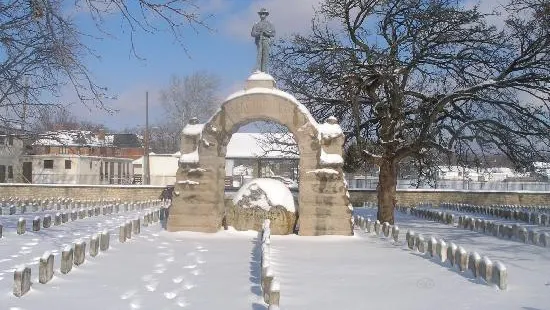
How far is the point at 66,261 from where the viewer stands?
9984 mm

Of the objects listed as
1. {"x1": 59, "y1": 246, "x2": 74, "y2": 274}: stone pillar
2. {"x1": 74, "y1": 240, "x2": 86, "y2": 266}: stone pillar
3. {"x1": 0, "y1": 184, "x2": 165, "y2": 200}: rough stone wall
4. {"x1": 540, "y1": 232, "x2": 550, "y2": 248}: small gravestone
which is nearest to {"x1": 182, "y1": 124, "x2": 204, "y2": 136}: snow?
{"x1": 74, "y1": 240, "x2": 86, "y2": 266}: stone pillar

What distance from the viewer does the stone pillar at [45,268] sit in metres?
9.11

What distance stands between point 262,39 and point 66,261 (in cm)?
1032

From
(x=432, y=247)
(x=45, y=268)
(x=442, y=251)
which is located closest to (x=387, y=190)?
(x=432, y=247)

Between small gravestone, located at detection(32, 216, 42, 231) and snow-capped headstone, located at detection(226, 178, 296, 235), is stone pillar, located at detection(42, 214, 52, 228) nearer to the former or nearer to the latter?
small gravestone, located at detection(32, 216, 42, 231)

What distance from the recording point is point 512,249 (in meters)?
14.2

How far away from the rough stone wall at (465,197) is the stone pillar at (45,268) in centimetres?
2777

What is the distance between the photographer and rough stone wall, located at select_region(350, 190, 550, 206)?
36.0 metres

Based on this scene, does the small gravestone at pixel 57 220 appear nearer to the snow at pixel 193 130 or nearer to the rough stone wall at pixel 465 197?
the snow at pixel 193 130

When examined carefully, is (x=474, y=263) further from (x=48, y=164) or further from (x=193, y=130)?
(x=48, y=164)

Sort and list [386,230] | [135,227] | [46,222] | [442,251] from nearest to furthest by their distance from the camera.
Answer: [442,251]
[135,227]
[386,230]
[46,222]

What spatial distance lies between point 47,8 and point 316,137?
32.7 feet

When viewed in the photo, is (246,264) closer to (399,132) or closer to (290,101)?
(290,101)

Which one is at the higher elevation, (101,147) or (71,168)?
(101,147)
